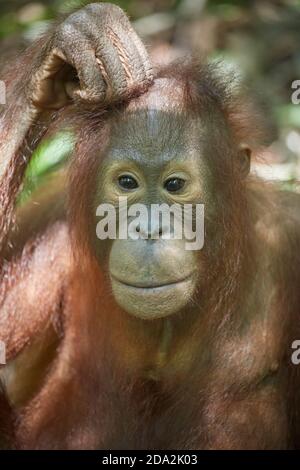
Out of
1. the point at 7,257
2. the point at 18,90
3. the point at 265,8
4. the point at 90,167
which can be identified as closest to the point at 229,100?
the point at 90,167

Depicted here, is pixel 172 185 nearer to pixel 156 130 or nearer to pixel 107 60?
pixel 156 130

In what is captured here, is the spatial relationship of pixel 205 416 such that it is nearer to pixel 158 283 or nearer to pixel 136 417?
pixel 136 417

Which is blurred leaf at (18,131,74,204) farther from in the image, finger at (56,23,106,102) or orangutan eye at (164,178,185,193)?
orangutan eye at (164,178,185,193)

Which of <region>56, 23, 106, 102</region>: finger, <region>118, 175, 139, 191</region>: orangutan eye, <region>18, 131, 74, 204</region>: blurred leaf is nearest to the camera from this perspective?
<region>56, 23, 106, 102</region>: finger

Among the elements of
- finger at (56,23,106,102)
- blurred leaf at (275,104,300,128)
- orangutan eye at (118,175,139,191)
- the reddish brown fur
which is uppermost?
blurred leaf at (275,104,300,128)

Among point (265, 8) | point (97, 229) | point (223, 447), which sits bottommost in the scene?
point (223, 447)

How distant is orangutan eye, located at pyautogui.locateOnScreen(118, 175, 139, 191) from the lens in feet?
11.0

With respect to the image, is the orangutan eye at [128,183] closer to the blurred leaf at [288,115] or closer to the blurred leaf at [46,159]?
the blurred leaf at [46,159]

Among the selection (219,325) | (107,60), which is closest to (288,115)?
(219,325)

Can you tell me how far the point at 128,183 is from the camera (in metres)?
3.37

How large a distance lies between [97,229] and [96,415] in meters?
0.81

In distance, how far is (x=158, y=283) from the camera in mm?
3148

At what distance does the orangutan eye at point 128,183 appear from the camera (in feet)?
11.0

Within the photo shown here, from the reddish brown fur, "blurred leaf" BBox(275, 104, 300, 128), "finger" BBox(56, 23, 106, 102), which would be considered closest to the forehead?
the reddish brown fur
